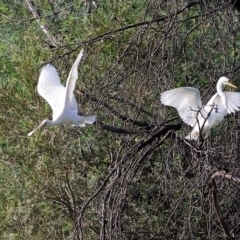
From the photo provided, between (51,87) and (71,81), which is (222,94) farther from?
(51,87)

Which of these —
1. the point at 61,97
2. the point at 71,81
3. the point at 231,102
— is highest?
the point at 61,97

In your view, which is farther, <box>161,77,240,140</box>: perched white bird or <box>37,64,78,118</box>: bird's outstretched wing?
<box>37,64,78,118</box>: bird's outstretched wing

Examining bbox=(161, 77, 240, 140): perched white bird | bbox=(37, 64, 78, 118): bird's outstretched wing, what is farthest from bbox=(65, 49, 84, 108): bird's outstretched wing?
bbox=(161, 77, 240, 140): perched white bird

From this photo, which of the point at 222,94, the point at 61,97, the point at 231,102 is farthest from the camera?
the point at 61,97

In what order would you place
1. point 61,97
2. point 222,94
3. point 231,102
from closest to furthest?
point 222,94 < point 231,102 < point 61,97

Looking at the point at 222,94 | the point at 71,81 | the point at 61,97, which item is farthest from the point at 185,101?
the point at 61,97

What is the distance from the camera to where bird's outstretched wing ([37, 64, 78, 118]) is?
188 inches

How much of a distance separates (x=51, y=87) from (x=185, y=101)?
897 mm

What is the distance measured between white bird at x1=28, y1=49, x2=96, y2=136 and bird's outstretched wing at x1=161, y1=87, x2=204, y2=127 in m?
0.39

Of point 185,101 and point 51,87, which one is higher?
point 51,87

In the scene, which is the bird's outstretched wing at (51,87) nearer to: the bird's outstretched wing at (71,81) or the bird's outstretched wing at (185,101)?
the bird's outstretched wing at (71,81)

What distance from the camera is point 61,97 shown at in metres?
4.79

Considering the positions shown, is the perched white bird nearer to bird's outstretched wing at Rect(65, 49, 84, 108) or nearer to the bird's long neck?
the bird's long neck

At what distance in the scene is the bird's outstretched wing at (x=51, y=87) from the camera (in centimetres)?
477
